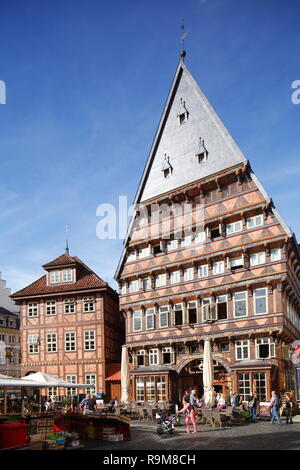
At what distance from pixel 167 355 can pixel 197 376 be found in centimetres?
222

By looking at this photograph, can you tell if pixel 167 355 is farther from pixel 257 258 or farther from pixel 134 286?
pixel 257 258

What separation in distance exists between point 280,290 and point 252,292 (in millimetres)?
1543

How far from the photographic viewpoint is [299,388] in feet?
54.1

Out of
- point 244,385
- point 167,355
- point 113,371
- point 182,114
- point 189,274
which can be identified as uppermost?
point 182,114

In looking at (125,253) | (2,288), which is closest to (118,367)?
(125,253)

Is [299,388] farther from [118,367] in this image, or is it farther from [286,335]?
[118,367]

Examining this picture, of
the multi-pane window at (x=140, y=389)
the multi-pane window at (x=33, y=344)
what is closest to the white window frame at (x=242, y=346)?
the multi-pane window at (x=140, y=389)

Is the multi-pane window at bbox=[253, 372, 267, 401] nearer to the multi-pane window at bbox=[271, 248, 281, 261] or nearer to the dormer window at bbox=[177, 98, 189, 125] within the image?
the multi-pane window at bbox=[271, 248, 281, 261]

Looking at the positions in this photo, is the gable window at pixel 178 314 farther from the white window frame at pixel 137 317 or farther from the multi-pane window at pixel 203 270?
the white window frame at pixel 137 317

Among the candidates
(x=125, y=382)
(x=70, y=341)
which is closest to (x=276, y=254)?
(x=125, y=382)

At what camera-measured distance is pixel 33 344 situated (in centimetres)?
3538

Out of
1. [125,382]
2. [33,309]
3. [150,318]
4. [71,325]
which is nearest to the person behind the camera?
[125,382]

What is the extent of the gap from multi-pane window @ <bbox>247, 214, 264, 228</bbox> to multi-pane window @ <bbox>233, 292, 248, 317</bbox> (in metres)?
3.48

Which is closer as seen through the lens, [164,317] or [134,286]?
[164,317]
